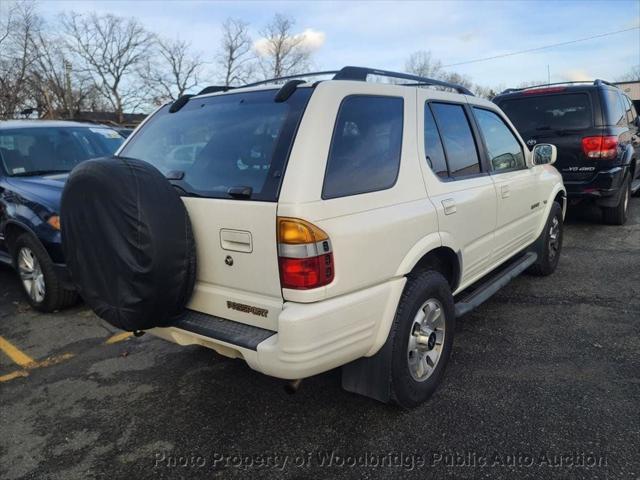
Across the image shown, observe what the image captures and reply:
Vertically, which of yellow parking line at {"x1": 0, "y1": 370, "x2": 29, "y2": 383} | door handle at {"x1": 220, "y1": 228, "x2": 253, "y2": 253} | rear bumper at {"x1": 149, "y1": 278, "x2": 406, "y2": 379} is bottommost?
yellow parking line at {"x1": 0, "y1": 370, "x2": 29, "y2": 383}

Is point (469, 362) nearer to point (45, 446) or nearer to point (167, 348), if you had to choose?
point (167, 348)

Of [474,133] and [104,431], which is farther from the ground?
[474,133]

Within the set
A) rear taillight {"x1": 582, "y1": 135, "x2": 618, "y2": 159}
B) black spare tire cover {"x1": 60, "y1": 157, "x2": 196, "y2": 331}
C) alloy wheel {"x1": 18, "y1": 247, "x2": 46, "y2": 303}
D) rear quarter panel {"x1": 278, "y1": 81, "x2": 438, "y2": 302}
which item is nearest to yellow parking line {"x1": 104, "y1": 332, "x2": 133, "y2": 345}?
alloy wheel {"x1": 18, "y1": 247, "x2": 46, "y2": 303}

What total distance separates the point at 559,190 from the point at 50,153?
18.2ft

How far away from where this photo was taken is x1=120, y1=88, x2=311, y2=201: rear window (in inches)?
88.7

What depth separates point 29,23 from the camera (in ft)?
113

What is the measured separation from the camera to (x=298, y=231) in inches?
81.4

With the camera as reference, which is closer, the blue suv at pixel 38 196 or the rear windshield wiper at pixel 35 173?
the blue suv at pixel 38 196

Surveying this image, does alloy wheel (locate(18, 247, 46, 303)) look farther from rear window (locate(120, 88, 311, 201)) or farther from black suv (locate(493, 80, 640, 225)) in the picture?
black suv (locate(493, 80, 640, 225))

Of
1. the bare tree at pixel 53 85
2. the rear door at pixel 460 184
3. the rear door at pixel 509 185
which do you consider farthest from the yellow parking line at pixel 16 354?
the bare tree at pixel 53 85

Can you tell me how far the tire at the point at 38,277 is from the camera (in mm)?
4316

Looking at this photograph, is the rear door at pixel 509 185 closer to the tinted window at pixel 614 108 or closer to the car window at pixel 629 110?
the tinted window at pixel 614 108

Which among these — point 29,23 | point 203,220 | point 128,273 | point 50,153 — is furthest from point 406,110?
point 29,23

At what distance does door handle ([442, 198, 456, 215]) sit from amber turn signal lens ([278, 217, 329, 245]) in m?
1.05
